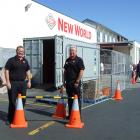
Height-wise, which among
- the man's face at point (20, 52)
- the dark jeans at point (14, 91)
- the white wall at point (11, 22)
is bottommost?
the dark jeans at point (14, 91)

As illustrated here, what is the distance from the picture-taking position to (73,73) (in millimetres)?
10758

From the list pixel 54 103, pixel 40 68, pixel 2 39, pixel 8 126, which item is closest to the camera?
pixel 8 126

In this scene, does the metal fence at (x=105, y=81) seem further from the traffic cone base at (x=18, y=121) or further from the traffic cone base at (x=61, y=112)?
the traffic cone base at (x=18, y=121)

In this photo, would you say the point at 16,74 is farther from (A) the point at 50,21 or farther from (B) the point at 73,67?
(A) the point at 50,21

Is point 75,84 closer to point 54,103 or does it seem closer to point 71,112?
point 71,112

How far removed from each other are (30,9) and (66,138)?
585 inches

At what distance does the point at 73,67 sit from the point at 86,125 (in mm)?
1570

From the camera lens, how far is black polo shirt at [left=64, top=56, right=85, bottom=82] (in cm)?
1067

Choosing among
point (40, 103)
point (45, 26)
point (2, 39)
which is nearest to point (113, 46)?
point (45, 26)

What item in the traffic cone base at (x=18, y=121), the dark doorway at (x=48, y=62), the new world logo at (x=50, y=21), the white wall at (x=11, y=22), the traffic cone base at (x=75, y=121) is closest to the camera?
the traffic cone base at (x=18, y=121)

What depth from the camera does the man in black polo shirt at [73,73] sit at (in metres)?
10.6

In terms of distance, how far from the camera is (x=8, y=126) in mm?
9898

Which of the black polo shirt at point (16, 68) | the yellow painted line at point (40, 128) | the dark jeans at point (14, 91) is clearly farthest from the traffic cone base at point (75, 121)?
the black polo shirt at point (16, 68)

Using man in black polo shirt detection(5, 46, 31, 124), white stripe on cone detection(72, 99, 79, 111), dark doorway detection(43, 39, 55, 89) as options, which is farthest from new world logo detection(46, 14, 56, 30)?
white stripe on cone detection(72, 99, 79, 111)
